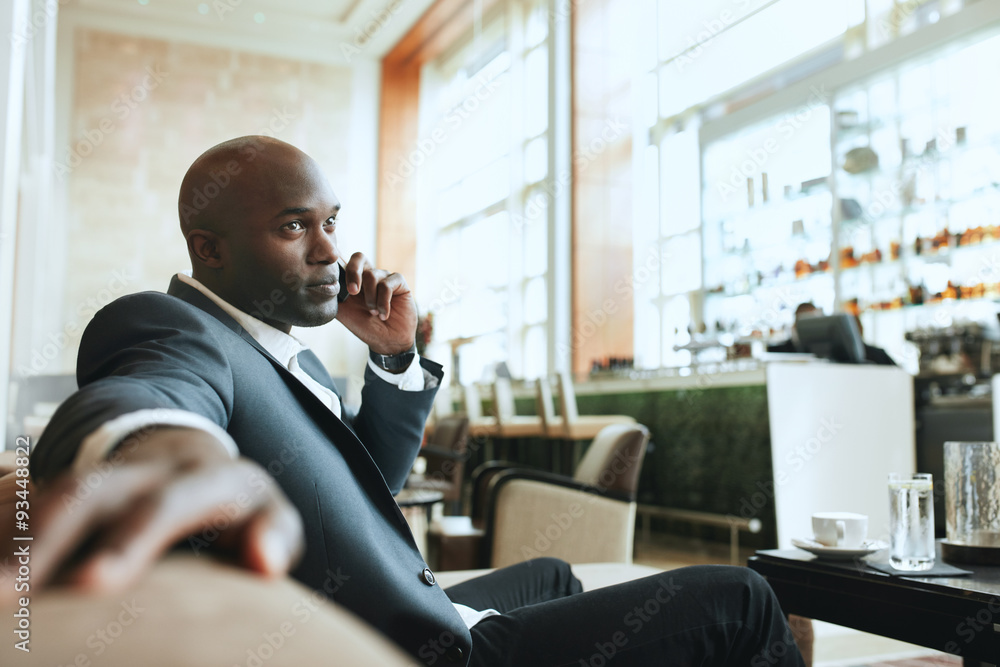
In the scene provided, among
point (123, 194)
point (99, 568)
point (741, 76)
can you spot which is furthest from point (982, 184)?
point (123, 194)

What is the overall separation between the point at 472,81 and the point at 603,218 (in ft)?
13.2

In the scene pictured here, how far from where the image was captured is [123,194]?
10398 mm

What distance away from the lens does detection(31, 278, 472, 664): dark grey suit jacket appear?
2.42 ft

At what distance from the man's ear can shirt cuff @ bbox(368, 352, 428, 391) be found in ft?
1.14

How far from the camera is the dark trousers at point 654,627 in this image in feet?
3.34

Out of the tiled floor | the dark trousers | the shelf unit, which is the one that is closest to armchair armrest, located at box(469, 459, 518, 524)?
the tiled floor

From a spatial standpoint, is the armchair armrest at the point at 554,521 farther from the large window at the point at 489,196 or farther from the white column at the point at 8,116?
the large window at the point at 489,196

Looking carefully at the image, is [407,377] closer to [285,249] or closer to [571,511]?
[285,249]

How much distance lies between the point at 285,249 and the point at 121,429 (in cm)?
57

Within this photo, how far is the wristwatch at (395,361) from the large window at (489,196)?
7314 millimetres

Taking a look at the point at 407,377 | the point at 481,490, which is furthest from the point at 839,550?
the point at 481,490

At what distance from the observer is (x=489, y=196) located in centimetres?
1071

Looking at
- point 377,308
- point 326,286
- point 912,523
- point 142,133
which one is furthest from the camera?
point 142,133

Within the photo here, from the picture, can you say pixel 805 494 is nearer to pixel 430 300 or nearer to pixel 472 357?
pixel 472 357
